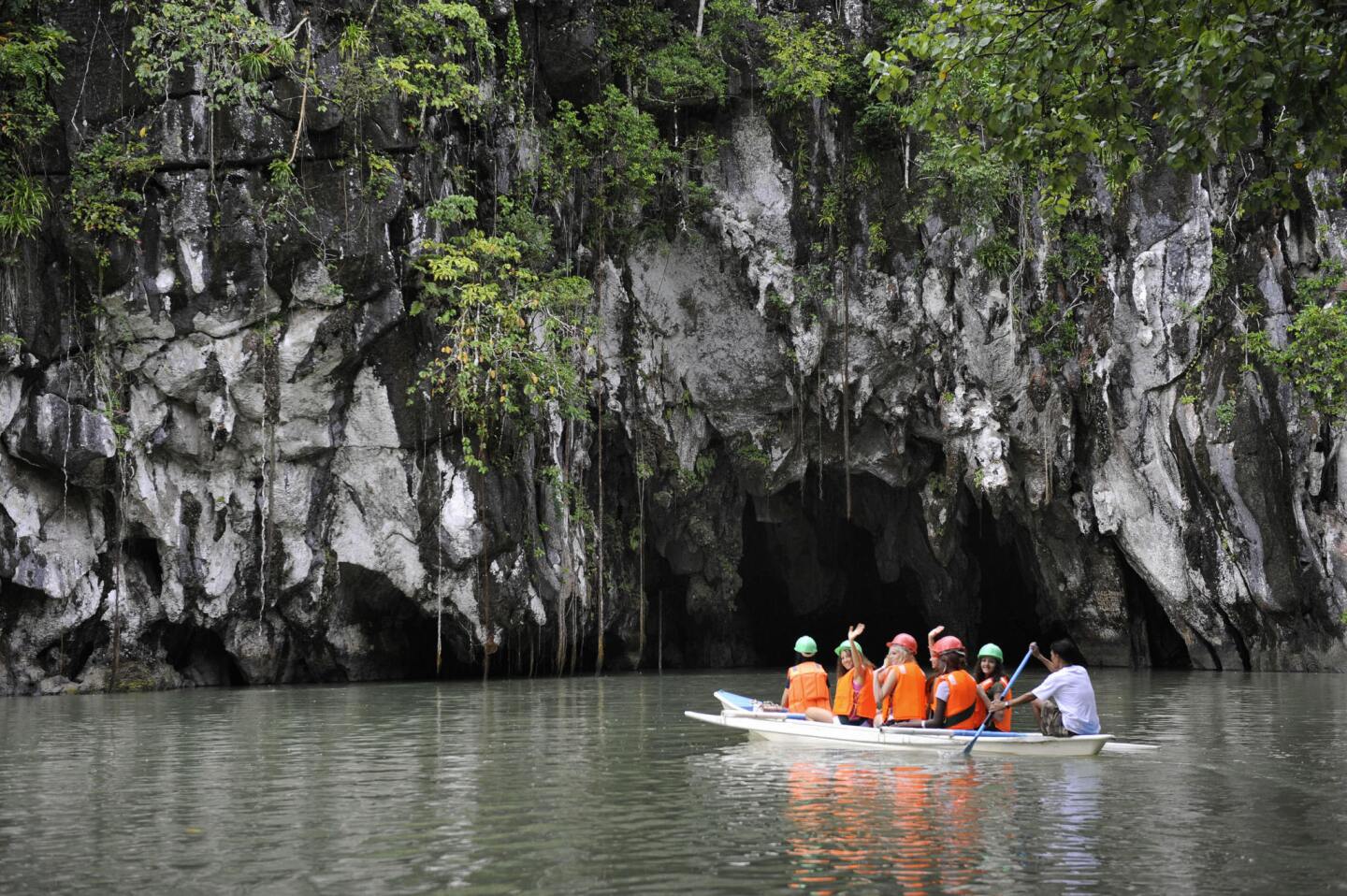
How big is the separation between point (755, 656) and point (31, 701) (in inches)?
667

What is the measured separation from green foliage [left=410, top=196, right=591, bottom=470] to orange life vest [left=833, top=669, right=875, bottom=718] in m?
9.65

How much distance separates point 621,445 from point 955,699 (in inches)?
579

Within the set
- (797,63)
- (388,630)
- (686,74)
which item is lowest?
(388,630)

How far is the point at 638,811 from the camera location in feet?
26.2

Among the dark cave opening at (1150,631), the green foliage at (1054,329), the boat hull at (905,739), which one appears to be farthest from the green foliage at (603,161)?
the boat hull at (905,739)

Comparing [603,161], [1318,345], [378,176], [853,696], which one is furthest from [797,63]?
[853,696]

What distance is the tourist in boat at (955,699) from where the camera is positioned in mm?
11055

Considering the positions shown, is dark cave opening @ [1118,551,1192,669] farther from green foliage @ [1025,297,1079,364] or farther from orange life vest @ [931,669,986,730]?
orange life vest @ [931,669,986,730]

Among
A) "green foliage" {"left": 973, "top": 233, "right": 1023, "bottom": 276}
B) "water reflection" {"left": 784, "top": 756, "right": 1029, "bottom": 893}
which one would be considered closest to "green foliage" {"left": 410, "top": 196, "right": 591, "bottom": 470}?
"green foliage" {"left": 973, "top": 233, "right": 1023, "bottom": 276}

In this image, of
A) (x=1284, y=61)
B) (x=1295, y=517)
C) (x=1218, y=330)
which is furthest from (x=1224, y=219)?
(x=1284, y=61)

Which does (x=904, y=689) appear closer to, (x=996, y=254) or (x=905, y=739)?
(x=905, y=739)

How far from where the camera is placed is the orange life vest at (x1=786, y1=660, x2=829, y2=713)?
12758 millimetres

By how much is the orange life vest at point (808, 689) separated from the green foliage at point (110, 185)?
41.3 ft

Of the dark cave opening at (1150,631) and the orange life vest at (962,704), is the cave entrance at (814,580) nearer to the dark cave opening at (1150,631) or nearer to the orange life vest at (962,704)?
the dark cave opening at (1150,631)
